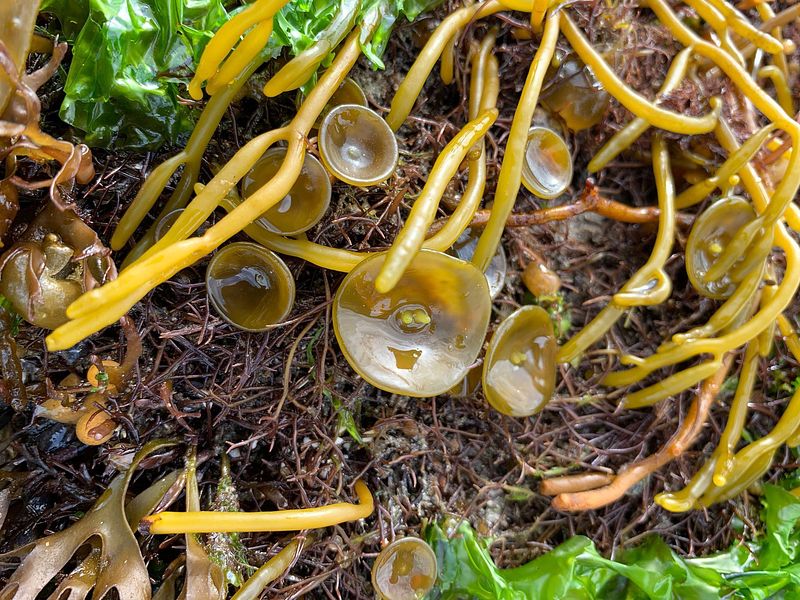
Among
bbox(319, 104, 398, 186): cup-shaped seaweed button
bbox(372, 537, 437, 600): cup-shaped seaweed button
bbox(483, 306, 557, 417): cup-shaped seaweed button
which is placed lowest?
bbox(372, 537, 437, 600): cup-shaped seaweed button

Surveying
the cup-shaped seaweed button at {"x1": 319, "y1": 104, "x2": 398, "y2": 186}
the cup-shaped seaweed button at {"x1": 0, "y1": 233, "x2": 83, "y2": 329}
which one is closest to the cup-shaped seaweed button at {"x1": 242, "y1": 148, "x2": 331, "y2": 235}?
the cup-shaped seaweed button at {"x1": 319, "y1": 104, "x2": 398, "y2": 186}

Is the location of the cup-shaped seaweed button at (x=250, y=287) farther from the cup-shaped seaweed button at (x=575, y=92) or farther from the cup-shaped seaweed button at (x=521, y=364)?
the cup-shaped seaweed button at (x=575, y=92)

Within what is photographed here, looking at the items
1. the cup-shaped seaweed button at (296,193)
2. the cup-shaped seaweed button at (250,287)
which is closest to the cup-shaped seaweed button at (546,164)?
the cup-shaped seaweed button at (296,193)

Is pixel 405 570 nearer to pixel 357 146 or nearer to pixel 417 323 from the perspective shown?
pixel 417 323

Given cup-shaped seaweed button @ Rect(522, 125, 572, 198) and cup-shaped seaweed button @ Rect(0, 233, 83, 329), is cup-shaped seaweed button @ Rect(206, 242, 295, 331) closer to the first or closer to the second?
cup-shaped seaweed button @ Rect(0, 233, 83, 329)

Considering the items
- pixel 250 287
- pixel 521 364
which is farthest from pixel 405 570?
pixel 250 287
